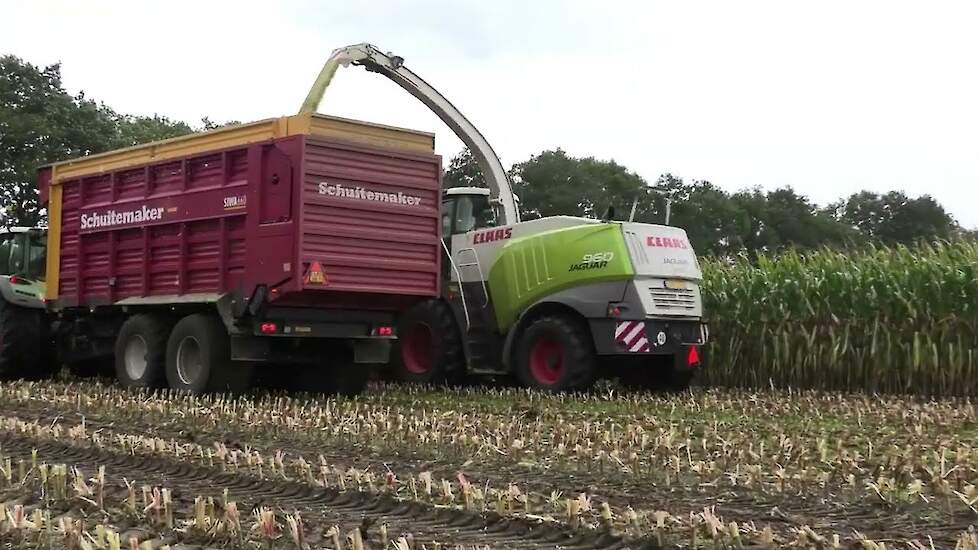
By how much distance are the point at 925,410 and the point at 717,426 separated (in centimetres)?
267

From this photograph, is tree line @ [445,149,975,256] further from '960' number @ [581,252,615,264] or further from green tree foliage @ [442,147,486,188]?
'960' number @ [581,252,615,264]

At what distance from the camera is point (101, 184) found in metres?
10.6

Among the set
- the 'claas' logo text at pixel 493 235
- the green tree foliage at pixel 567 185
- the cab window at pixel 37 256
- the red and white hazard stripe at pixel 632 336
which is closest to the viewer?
the red and white hazard stripe at pixel 632 336

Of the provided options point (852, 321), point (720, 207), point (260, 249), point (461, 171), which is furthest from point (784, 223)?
point (260, 249)

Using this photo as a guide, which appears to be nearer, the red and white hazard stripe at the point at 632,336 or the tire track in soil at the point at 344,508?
the tire track in soil at the point at 344,508

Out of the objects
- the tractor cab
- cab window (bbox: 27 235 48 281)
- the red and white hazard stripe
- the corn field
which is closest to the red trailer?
the tractor cab

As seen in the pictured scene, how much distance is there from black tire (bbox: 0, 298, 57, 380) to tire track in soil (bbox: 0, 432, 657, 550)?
6142 mm

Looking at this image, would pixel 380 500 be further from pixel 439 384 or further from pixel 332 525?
pixel 439 384

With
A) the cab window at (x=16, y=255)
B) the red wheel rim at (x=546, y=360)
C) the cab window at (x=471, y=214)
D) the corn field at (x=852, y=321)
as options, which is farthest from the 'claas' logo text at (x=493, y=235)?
the cab window at (x=16, y=255)

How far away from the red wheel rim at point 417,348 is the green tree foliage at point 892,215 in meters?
37.6

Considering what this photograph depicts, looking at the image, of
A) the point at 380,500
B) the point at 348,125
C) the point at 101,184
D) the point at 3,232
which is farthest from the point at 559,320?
the point at 3,232

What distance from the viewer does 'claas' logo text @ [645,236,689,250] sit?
10602 millimetres

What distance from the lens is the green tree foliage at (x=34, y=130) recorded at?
2825 cm

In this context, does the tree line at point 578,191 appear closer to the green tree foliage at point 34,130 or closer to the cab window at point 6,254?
the green tree foliage at point 34,130
